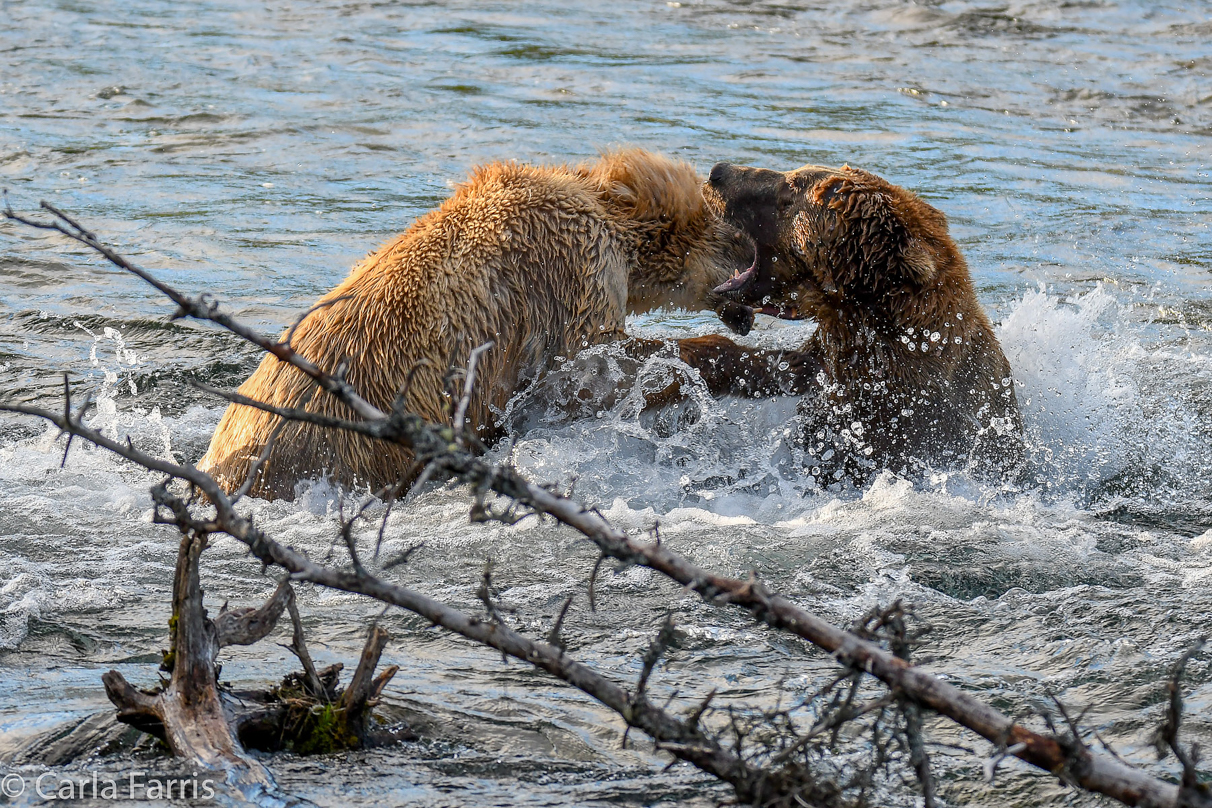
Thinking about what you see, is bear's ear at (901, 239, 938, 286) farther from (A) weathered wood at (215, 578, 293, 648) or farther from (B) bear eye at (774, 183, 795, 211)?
(A) weathered wood at (215, 578, 293, 648)

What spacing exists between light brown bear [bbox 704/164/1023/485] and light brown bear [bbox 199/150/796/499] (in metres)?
0.19

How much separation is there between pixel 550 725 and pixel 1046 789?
1182 mm

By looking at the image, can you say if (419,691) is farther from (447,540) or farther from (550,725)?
(447,540)

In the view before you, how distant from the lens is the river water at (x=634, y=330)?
12.0 feet

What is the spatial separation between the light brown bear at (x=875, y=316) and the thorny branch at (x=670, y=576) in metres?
3.15

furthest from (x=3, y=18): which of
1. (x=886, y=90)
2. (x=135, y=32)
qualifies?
(x=886, y=90)

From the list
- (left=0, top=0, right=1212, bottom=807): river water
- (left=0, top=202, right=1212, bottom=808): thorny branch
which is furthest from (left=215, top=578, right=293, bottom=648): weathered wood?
(left=0, top=202, right=1212, bottom=808): thorny branch

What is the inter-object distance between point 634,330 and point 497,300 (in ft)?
8.58

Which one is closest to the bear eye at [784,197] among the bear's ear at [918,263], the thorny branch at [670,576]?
the bear's ear at [918,263]

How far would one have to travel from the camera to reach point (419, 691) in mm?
3551

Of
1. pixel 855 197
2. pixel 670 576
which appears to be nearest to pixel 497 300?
pixel 855 197

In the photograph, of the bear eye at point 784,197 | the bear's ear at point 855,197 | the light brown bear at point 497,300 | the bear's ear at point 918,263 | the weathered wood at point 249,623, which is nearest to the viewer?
the weathered wood at point 249,623

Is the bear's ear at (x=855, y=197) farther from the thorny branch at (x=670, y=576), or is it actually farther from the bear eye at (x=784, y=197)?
the thorny branch at (x=670, y=576)

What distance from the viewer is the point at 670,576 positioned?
241 centimetres
